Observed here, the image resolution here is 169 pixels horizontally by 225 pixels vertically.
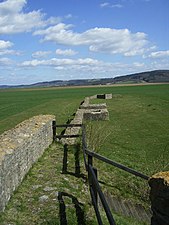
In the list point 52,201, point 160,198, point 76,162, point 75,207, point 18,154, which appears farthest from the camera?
point 76,162

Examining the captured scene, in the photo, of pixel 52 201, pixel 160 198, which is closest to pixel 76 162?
pixel 52 201

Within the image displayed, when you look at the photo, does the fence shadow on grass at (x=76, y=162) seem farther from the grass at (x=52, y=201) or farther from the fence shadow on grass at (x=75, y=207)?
the fence shadow on grass at (x=75, y=207)

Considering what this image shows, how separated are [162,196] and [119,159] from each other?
Result: 26.0 feet

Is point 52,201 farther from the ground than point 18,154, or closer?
closer

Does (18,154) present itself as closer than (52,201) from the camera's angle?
No

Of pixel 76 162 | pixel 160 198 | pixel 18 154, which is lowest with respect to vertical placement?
pixel 76 162

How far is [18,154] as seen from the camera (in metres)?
7.70

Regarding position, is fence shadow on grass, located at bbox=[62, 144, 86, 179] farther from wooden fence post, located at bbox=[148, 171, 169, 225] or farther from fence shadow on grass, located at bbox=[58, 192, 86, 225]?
wooden fence post, located at bbox=[148, 171, 169, 225]

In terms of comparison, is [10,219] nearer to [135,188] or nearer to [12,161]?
[12,161]

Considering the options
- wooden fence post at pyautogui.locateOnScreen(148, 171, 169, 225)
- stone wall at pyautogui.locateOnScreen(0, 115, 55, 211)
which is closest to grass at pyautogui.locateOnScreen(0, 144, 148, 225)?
stone wall at pyautogui.locateOnScreen(0, 115, 55, 211)

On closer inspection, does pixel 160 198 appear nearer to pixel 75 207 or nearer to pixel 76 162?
pixel 75 207

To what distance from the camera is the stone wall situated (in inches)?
255

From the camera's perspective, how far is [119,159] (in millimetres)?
11945

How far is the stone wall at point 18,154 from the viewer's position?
6.48m
